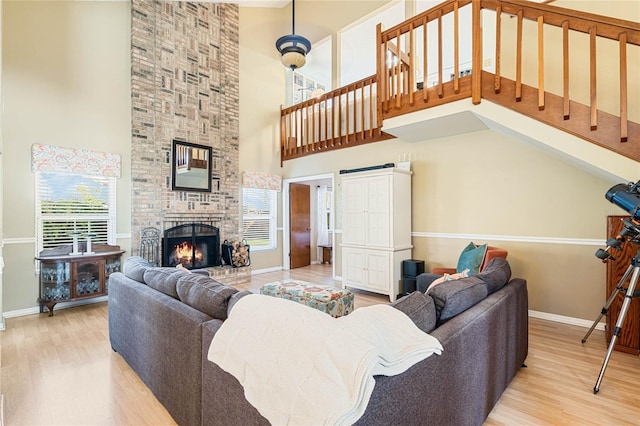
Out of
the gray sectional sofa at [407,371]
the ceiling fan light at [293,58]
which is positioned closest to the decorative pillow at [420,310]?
the gray sectional sofa at [407,371]

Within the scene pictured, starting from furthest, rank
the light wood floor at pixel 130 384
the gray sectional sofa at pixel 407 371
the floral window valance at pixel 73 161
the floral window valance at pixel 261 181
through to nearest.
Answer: the floral window valance at pixel 261 181
the floral window valance at pixel 73 161
the light wood floor at pixel 130 384
the gray sectional sofa at pixel 407 371

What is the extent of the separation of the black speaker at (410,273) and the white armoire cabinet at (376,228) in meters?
0.10

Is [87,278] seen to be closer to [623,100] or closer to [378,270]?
[378,270]

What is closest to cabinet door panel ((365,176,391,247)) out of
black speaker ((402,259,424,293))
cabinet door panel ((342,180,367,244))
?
cabinet door panel ((342,180,367,244))

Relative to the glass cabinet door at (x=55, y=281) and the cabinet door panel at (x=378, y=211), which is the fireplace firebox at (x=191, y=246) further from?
the cabinet door panel at (x=378, y=211)

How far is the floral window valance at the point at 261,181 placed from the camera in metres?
6.22

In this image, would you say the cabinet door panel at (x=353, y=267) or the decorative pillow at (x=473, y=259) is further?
the cabinet door panel at (x=353, y=267)

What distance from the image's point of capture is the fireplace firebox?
16.8ft

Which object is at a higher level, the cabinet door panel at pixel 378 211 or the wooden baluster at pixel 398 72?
the wooden baluster at pixel 398 72

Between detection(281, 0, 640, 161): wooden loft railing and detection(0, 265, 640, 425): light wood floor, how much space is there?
1833mm

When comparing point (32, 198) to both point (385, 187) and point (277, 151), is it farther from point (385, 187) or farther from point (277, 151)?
point (385, 187)

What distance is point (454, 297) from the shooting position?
1.64 meters

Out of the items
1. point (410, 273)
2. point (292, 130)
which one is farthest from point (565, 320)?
point (292, 130)

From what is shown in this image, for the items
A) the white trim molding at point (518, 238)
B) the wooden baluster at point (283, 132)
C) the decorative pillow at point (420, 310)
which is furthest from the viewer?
the wooden baluster at point (283, 132)
